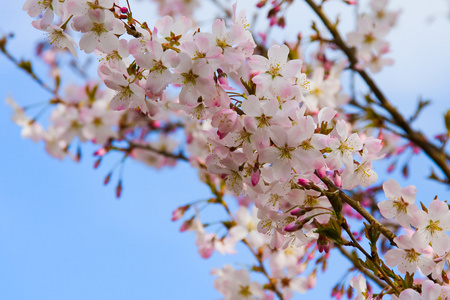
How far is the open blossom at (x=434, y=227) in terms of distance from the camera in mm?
1345

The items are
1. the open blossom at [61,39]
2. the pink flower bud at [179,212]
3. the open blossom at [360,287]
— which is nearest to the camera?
the open blossom at [360,287]

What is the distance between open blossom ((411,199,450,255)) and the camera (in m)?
1.34

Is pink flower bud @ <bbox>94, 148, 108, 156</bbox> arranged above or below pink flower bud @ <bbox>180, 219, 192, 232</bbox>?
above

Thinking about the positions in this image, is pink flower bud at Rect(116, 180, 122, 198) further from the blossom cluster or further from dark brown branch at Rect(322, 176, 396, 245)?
dark brown branch at Rect(322, 176, 396, 245)

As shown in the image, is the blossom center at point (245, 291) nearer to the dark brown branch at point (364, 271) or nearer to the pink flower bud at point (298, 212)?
the dark brown branch at point (364, 271)

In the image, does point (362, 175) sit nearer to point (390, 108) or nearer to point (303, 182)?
point (303, 182)

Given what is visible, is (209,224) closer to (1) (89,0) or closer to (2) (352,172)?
(2) (352,172)

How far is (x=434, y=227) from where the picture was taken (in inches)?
53.2

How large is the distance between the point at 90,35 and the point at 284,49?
22.9 inches

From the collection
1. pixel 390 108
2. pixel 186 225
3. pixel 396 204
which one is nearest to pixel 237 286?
pixel 186 225

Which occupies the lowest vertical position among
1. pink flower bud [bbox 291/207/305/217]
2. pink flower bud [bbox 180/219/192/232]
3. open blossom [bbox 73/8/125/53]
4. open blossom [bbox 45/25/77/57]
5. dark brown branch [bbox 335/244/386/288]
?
pink flower bud [bbox 291/207/305/217]

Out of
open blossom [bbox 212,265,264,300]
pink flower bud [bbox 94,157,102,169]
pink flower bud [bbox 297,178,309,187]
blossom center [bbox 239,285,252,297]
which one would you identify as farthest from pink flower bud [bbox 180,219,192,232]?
pink flower bud [bbox 297,178,309,187]

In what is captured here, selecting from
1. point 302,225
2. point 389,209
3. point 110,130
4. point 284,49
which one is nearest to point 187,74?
point 284,49

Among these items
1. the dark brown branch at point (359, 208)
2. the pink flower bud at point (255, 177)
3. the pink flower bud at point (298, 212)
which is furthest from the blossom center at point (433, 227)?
the pink flower bud at point (255, 177)
